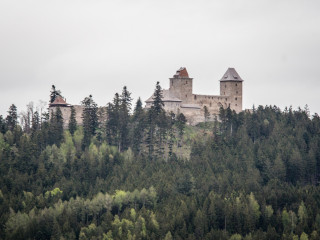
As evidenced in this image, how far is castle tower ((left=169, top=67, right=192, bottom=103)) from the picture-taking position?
11794 cm

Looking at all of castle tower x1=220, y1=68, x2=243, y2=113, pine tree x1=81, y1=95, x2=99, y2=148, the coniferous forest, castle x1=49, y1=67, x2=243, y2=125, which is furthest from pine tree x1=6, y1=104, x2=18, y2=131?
castle tower x1=220, y1=68, x2=243, y2=113

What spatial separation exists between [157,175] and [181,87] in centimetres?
2578

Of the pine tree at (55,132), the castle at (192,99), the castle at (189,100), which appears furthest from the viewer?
the castle at (192,99)

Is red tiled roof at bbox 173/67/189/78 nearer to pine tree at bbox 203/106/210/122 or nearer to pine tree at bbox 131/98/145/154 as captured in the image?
pine tree at bbox 203/106/210/122

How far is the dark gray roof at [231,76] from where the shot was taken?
126 meters

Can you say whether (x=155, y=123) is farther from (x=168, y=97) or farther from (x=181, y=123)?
(x=168, y=97)

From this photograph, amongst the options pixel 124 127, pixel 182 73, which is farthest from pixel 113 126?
pixel 182 73

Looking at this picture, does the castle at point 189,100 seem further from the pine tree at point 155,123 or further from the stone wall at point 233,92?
the pine tree at point 155,123

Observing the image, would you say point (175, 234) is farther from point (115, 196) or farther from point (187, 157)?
point (187, 157)

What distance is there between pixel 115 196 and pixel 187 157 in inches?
819

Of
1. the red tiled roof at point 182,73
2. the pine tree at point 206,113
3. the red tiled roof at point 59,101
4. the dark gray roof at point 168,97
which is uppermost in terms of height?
the red tiled roof at point 182,73

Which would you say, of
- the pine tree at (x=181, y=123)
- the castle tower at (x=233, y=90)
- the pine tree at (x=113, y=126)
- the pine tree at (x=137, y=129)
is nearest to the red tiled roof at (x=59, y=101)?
the pine tree at (x=113, y=126)

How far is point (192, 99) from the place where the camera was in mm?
118688

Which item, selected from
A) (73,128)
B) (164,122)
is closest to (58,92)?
(73,128)
